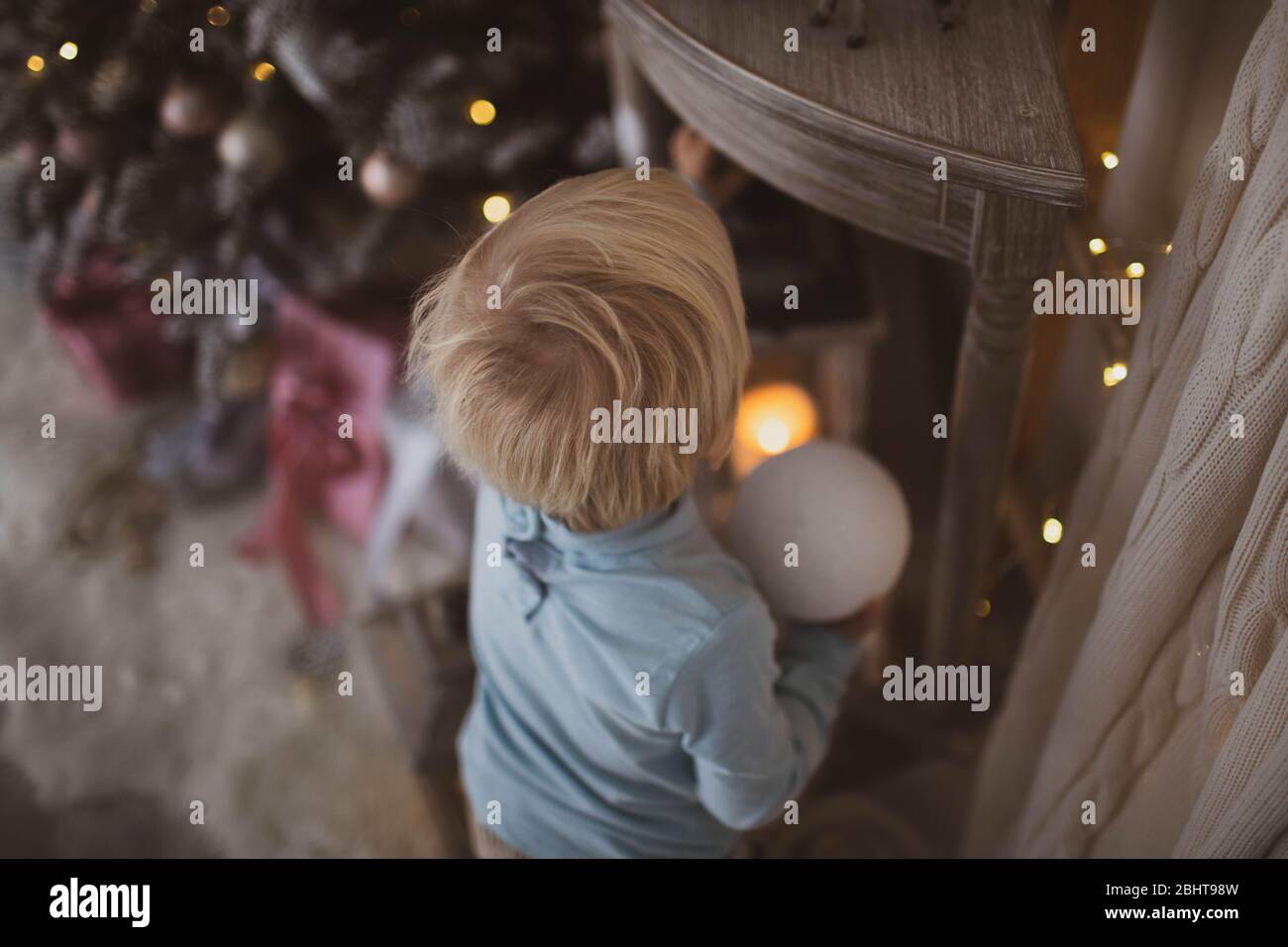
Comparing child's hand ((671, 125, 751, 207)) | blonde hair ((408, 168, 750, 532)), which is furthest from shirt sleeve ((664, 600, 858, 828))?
child's hand ((671, 125, 751, 207))

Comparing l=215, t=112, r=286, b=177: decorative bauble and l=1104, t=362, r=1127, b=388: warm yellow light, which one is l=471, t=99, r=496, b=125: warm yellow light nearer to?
l=215, t=112, r=286, b=177: decorative bauble

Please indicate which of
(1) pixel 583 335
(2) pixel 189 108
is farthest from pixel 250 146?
(1) pixel 583 335

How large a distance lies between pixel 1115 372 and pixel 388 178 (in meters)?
0.72

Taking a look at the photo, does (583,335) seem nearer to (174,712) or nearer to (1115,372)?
(1115,372)

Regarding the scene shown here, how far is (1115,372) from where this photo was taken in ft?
2.70

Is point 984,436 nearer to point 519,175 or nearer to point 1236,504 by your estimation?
point 1236,504

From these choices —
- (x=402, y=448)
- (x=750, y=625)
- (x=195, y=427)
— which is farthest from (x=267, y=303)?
(x=750, y=625)

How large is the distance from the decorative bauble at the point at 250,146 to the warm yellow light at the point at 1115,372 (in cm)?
83

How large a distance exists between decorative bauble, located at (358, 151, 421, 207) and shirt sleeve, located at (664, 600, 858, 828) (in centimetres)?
60

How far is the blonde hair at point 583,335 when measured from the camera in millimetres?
599

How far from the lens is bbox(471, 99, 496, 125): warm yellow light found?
3.22 ft

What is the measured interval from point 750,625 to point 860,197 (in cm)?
30

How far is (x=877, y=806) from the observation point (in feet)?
3.82

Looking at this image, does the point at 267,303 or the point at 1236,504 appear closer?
the point at 1236,504
